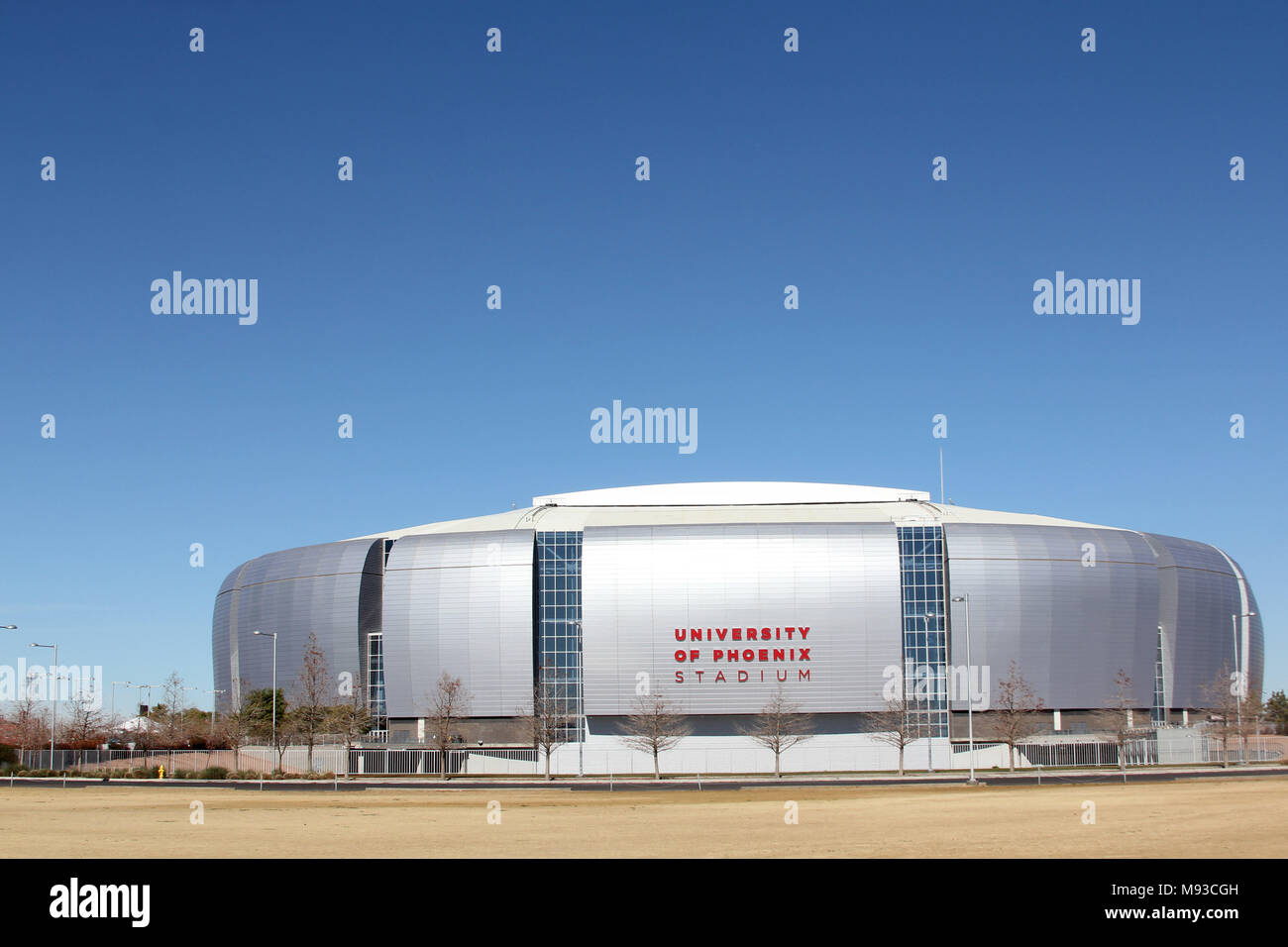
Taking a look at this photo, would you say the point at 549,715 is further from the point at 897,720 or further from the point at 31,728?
the point at 31,728

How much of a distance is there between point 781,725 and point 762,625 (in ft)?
27.3

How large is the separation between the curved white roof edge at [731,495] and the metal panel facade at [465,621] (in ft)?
51.6

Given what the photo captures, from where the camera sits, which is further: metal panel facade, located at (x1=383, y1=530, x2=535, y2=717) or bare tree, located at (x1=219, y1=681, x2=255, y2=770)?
metal panel facade, located at (x1=383, y1=530, x2=535, y2=717)

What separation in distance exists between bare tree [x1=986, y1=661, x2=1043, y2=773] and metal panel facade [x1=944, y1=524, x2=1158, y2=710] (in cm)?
59

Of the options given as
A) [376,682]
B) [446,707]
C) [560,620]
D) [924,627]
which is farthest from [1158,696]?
[376,682]

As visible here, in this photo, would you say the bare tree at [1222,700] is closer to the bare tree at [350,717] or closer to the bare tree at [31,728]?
the bare tree at [350,717]

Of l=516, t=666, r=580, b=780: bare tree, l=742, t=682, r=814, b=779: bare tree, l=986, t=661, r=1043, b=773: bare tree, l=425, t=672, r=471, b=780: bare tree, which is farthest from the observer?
l=742, t=682, r=814, b=779: bare tree

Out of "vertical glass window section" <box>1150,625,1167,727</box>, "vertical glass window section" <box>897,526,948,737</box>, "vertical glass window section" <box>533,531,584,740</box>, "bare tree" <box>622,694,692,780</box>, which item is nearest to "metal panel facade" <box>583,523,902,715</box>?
"bare tree" <box>622,694,692,780</box>

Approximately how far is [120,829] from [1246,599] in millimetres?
106732

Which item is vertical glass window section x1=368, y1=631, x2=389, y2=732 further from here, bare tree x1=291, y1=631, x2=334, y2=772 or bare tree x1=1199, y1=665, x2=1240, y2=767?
bare tree x1=1199, y1=665, x2=1240, y2=767

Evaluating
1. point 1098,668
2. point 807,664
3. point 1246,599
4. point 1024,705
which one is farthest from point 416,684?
point 1246,599

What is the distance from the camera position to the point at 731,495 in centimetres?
11531

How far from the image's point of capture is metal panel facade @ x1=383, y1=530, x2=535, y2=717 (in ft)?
326
